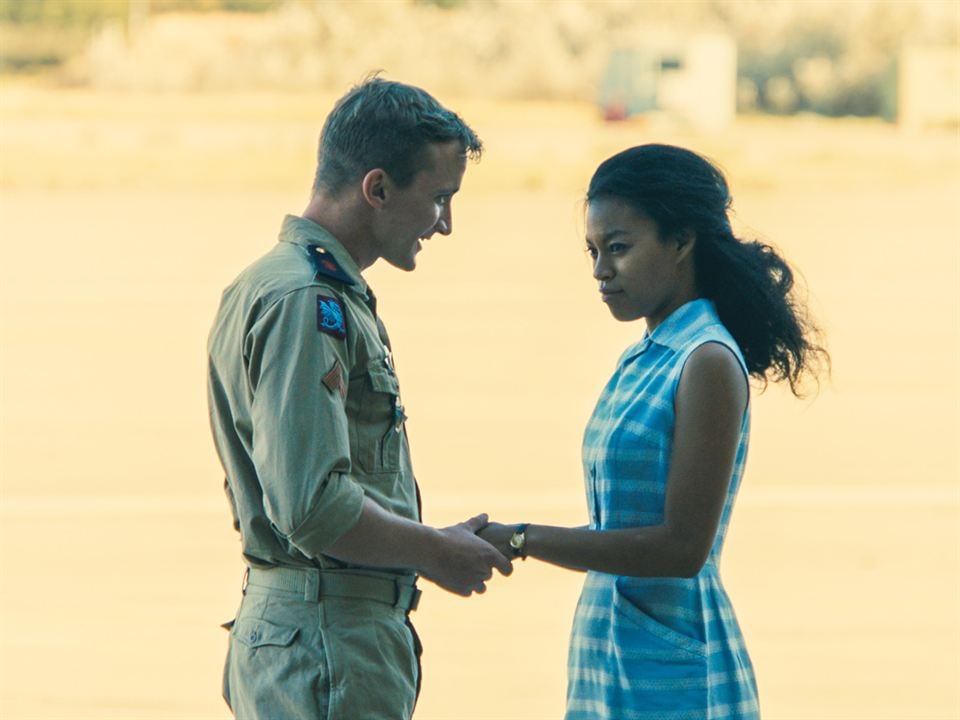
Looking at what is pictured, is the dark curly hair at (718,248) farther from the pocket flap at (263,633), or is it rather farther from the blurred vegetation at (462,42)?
the blurred vegetation at (462,42)

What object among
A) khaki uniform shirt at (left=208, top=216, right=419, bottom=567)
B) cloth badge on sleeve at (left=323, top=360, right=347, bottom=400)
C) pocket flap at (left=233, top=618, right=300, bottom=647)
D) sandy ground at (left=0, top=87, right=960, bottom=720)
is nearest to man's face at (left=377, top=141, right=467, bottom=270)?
khaki uniform shirt at (left=208, top=216, right=419, bottom=567)

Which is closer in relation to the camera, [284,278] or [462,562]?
[284,278]

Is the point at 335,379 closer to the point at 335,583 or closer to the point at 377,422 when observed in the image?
the point at 377,422

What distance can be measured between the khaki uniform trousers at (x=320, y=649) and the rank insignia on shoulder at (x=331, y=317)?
448 mm

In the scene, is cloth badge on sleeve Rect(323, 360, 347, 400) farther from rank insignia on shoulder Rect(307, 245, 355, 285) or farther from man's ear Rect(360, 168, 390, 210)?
man's ear Rect(360, 168, 390, 210)

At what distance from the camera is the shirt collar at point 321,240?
9.84 ft

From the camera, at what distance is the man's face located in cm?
308

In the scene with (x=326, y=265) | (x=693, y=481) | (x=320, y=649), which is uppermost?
(x=326, y=265)

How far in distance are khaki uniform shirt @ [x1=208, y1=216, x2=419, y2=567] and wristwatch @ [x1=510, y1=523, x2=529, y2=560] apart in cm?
21

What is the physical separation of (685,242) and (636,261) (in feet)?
0.34

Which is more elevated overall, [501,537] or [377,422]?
[377,422]

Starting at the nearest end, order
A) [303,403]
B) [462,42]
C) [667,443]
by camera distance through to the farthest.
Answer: [303,403], [667,443], [462,42]

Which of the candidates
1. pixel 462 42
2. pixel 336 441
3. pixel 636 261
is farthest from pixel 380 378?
pixel 462 42

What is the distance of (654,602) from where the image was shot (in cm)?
313
